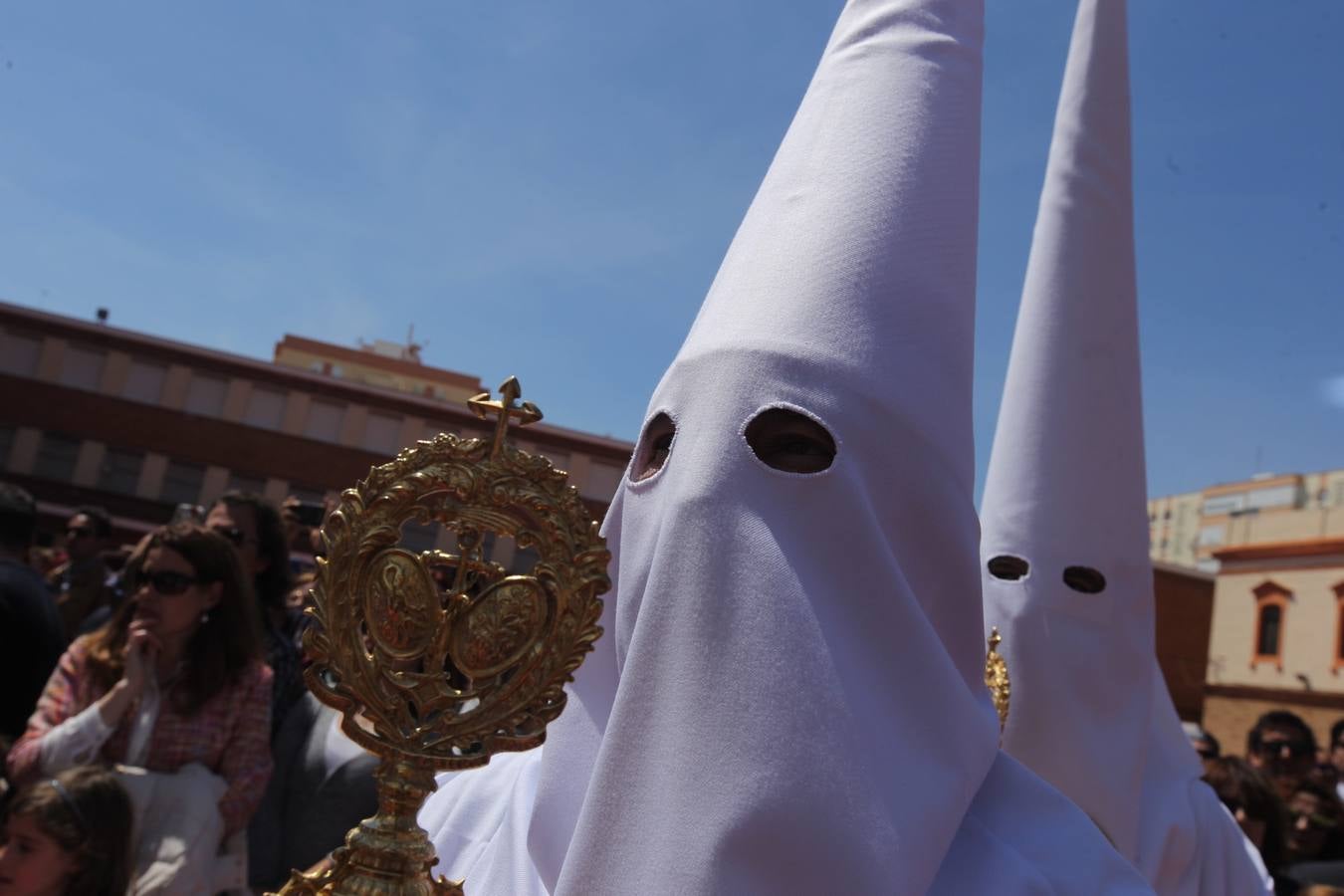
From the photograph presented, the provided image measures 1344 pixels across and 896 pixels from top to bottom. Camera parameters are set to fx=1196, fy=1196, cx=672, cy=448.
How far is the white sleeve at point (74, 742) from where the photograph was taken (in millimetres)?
3916

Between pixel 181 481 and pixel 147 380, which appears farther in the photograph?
pixel 181 481

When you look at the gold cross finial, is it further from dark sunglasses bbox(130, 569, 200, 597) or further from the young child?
dark sunglasses bbox(130, 569, 200, 597)

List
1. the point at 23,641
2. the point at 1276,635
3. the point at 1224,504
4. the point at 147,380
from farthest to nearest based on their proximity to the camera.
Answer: the point at 1224,504
the point at 147,380
the point at 1276,635
the point at 23,641

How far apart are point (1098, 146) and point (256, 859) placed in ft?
13.8

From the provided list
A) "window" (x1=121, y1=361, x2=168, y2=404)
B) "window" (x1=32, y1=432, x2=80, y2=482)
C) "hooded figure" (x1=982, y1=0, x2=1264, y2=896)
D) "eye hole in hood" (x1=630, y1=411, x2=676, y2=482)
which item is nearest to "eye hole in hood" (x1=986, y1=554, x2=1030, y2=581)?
"hooded figure" (x1=982, y1=0, x2=1264, y2=896)

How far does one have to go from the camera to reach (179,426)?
36.3m

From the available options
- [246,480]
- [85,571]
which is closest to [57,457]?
[246,480]

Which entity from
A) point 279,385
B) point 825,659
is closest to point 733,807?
point 825,659

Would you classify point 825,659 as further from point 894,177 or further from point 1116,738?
point 1116,738

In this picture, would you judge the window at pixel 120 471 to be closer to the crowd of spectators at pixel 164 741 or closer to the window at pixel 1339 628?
the crowd of spectators at pixel 164 741

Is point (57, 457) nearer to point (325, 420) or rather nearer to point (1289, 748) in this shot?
point (325, 420)

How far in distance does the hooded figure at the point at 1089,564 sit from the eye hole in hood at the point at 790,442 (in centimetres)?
206

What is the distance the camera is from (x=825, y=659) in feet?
6.21

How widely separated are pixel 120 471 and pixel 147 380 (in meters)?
2.88
